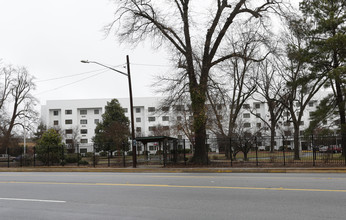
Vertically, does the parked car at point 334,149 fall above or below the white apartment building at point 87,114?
below

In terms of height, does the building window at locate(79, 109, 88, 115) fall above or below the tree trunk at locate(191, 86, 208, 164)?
above

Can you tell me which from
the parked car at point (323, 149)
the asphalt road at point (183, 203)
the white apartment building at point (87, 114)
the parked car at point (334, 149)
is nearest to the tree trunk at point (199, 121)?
the parked car at point (323, 149)

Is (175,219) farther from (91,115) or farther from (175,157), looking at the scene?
(91,115)

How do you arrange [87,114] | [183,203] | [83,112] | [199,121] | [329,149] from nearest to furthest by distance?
[183,203] < [329,149] < [199,121] < [87,114] < [83,112]

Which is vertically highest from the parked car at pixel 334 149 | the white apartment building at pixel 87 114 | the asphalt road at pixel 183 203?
the white apartment building at pixel 87 114

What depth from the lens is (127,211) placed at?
23.1 ft

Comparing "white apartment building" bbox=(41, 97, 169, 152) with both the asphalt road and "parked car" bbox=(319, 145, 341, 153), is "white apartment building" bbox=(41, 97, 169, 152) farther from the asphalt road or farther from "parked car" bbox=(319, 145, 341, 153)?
the asphalt road

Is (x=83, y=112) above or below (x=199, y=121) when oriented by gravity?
above

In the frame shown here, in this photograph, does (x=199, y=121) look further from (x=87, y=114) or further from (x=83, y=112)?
(x=83, y=112)

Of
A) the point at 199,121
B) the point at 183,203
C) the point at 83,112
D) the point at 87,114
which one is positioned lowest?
the point at 183,203

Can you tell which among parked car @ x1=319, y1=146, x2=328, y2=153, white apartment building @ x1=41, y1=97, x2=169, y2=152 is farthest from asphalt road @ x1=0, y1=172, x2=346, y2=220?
white apartment building @ x1=41, y1=97, x2=169, y2=152

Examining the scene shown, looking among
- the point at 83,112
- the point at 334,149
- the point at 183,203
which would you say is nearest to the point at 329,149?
the point at 334,149

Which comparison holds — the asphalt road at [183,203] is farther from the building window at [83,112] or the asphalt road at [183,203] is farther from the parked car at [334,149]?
the building window at [83,112]

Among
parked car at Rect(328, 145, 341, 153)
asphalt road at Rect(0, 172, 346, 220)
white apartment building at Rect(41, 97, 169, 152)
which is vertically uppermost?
white apartment building at Rect(41, 97, 169, 152)
